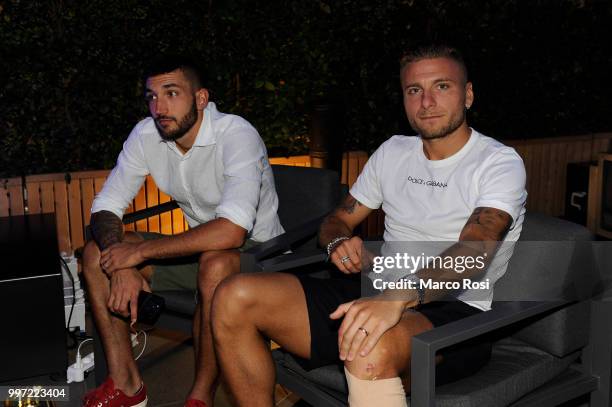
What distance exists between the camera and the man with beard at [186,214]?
2.55 meters

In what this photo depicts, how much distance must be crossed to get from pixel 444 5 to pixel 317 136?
5.31 ft

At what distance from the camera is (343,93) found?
498 cm

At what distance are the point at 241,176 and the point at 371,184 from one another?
503 millimetres

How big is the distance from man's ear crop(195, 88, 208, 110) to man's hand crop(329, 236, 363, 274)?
0.94 metres

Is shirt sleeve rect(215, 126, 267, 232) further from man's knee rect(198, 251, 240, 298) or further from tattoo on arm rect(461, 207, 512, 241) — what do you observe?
tattoo on arm rect(461, 207, 512, 241)

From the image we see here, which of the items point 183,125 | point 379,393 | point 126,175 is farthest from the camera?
point 126,175

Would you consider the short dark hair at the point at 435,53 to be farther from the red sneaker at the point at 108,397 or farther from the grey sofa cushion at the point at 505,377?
the red sneaker at the point at 108,397

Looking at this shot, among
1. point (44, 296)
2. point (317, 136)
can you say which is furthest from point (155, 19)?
point (44, 296)

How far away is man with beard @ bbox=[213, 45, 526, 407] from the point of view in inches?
74.2

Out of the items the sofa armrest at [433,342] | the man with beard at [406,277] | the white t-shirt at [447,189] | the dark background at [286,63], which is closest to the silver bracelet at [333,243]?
the man with beard at [406,277]

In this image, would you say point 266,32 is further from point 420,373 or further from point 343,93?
point 420,373

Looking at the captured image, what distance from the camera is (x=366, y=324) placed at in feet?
6.09

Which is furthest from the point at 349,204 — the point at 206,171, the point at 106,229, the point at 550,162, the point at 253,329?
the point at 550,162

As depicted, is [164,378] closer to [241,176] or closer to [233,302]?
[241,176]
